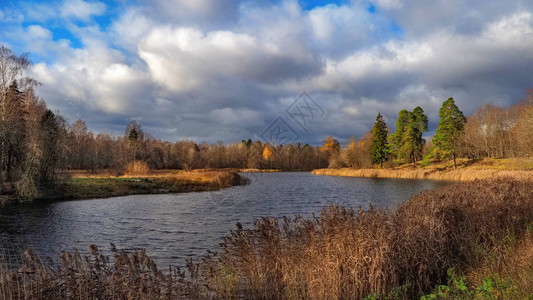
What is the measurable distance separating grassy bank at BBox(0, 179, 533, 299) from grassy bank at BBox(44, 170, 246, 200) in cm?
2603

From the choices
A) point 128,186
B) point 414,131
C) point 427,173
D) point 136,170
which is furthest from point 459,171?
point 136,170

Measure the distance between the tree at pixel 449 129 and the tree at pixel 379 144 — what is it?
12.0 meters

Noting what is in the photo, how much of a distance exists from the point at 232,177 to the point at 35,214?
88.2 ft

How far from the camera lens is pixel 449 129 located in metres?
59.6

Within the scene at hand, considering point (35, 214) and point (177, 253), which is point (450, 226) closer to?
point (177, 253)

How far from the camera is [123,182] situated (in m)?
35.1

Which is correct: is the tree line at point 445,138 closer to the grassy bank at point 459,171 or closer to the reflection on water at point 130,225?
the grassy bank at point 459,171

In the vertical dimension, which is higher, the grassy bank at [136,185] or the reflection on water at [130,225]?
the grassy bank at [136,185]

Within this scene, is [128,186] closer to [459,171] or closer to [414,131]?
[459,171]

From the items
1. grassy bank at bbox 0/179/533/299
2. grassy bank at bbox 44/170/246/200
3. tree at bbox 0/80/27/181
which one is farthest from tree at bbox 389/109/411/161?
grassy bank at bbox 0/179/533/299

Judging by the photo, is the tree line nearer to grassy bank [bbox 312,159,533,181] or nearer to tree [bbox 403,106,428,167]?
tree [bbox 403,106,428,167]

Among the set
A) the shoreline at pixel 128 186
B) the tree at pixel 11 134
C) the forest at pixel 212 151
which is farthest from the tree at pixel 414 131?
the tree at pixel 11 134

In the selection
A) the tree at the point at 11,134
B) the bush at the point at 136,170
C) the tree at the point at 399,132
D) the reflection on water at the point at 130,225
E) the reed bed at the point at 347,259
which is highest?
the tree at the point at 399,132

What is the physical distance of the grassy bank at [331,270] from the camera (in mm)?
5320
